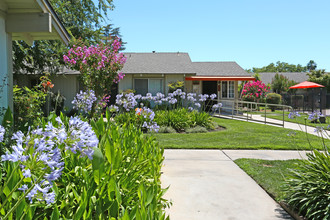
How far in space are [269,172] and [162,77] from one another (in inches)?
616

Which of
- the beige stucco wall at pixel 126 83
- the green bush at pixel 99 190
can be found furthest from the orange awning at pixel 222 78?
the green bush at pixel 99 190

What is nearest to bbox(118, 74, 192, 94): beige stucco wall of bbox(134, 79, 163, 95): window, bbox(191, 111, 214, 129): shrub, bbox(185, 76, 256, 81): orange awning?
bbox(134, 79, 163, 95): window

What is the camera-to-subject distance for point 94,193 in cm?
248

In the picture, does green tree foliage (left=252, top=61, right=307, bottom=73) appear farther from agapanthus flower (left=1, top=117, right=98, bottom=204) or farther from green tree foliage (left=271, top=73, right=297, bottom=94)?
agapanthus flower (left=1, top=117, right=98, bottom=204)

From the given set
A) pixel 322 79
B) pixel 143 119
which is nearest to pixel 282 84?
pixel 322 79

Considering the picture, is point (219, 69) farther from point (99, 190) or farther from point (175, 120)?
point (99, 190)

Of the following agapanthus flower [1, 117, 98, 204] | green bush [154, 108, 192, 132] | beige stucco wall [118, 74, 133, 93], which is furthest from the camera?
beige stucco wall [118, 74, 133, 93]

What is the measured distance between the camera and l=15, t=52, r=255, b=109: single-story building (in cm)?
1980

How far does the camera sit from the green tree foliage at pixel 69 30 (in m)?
14.6

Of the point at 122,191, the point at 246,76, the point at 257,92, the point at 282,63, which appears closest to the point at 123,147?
the point at 122,191

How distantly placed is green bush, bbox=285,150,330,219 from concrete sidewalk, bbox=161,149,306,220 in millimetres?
242

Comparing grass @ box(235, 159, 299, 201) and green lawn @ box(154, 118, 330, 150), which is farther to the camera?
green lawn @ box(154, 118, 330, 150)

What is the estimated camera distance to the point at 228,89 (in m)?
22.2

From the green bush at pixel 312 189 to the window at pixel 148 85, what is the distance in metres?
16.9
